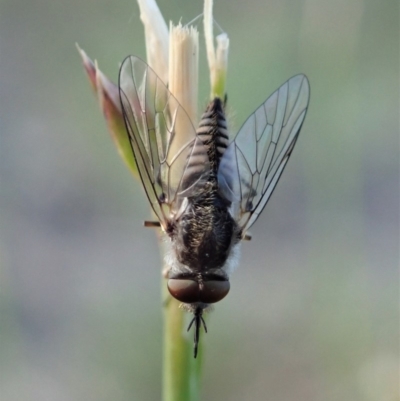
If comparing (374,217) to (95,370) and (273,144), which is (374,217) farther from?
(273,144)

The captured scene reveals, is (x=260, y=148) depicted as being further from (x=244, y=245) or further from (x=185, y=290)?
(x=244, y=245)

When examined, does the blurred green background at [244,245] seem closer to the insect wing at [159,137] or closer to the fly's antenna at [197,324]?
the insect wing at [159,137]

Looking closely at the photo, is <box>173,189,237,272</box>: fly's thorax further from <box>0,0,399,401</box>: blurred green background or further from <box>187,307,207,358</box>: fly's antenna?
<box>0,0,399,401</box>: blurred green background

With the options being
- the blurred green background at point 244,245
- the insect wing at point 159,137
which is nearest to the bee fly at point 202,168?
the insect wing at point 159,137

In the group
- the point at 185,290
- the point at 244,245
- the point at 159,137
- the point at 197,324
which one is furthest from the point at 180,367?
the point at 244,245

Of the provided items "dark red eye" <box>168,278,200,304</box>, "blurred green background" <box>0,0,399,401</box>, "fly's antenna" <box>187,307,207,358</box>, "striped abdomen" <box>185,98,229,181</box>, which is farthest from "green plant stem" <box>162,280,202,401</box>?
"blurred green background" <box>0,0,399,401</box>

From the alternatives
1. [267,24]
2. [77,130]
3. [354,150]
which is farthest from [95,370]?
[267,24]
